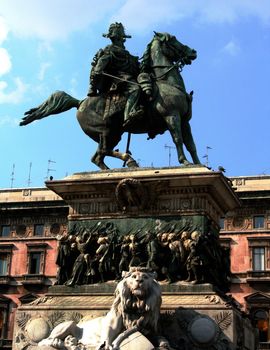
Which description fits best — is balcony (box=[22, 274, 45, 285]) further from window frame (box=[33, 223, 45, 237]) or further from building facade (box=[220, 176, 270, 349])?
building facade (box=[220, 176, 270, 349])

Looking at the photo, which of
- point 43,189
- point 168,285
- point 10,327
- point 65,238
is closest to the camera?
point 168,285

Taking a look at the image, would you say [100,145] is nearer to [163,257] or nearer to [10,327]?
[163,257]

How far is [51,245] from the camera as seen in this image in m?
56.3

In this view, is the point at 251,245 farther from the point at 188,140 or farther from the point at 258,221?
the point at 188,140

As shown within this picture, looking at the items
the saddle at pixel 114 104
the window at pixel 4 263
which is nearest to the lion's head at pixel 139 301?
the saddle at pixel 114 104

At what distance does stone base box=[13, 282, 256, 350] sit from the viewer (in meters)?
13.2

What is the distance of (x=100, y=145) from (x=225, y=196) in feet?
9.24

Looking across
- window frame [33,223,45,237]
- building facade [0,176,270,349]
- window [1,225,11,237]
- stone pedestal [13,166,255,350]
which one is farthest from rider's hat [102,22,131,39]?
window [1,225,11,237]

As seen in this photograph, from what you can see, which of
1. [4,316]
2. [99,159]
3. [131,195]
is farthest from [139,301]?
[4,316]

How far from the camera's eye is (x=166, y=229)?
47.7ft

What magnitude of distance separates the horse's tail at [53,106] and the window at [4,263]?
136 feet

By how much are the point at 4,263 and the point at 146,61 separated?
43.1 meters

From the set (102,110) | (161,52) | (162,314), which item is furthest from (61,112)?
(162,314)

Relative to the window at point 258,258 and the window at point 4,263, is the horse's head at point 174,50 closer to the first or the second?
the window at point 258,258
